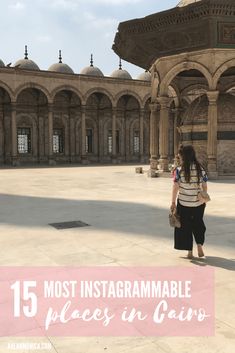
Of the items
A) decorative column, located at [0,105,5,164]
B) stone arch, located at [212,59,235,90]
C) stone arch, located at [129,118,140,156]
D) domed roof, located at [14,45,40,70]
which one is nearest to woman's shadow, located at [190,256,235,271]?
stone arch, located at [212,59,235,90]

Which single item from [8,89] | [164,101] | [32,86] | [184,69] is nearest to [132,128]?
[32,86]

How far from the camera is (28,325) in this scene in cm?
321

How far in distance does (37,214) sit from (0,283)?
14.1ft

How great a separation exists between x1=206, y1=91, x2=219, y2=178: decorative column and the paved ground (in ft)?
19.7

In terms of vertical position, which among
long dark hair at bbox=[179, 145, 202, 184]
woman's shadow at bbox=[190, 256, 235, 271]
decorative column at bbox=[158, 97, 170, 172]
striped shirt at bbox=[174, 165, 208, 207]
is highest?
decorative column at bbox=[158, 97, 170, 172]

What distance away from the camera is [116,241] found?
19.4ft

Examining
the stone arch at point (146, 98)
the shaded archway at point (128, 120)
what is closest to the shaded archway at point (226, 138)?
the stone arch at point (146, 98)

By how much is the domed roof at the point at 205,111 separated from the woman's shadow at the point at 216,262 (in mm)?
13277

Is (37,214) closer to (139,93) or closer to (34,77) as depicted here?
(34,77)

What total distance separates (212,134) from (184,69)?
3091 mm

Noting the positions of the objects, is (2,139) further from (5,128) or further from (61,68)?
(61,68)

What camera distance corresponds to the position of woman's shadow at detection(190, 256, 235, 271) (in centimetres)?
473

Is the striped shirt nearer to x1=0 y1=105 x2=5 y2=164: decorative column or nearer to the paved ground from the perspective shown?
the paved ground

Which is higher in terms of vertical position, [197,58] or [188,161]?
[197,58]
